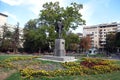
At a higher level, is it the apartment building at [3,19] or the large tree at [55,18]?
the apartment building at [3,19]

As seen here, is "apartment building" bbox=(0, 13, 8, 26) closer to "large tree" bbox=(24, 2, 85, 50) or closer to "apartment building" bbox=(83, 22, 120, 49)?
"large tree" bbox=(24, 2, 85, 50)

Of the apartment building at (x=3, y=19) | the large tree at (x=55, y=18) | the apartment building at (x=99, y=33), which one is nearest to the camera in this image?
the large tree at (x=55, y=18)

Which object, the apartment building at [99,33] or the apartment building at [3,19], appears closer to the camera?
the apartment building at [3,19]

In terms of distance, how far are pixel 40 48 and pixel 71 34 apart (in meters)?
14.4

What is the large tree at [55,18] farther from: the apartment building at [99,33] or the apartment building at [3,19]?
the apartment building at [99,33]

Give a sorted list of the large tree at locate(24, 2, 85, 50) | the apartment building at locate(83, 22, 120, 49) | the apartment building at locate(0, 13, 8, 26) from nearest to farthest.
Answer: the large tree at locate(24, 2, 85, 50) → the apartment building at locate(0, 13, 8, 26) → the apartment building at locate(83, 22, 120, 49)

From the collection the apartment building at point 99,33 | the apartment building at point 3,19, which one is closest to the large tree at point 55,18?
the apartment building at point 3,19

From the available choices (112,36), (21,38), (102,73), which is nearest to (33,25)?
(21,38)

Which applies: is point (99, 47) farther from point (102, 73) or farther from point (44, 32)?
point (102, 73)

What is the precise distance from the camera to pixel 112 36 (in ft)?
226

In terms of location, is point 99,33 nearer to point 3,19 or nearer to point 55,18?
point 3,19

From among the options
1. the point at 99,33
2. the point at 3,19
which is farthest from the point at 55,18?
the point at 99,33

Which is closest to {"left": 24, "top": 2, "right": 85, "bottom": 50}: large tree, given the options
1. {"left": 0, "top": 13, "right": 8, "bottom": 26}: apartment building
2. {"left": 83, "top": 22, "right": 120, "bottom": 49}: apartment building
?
{"left": 0, "top": 13, "right": 8, "bottom": 26}: apartment building

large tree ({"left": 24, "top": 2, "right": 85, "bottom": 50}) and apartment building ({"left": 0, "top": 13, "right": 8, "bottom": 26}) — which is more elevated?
apartment building ({"left": 0, "top": 13, "right": 8, "bottom": 26})
